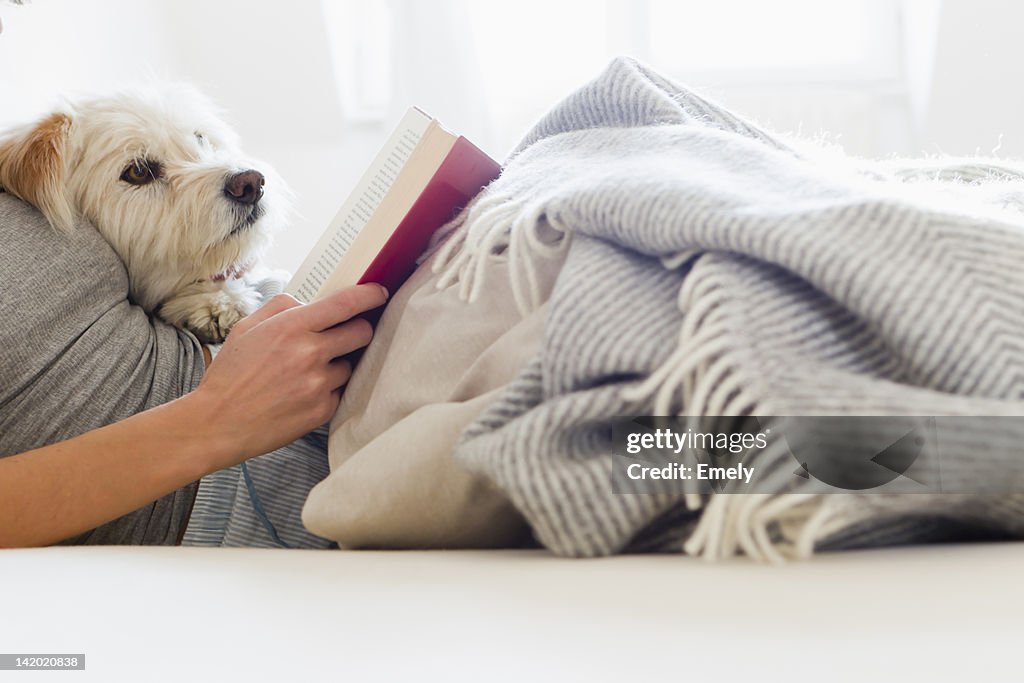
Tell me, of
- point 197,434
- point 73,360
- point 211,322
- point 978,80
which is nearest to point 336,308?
point 197,434

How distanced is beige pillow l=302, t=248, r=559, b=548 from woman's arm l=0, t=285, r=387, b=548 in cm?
8

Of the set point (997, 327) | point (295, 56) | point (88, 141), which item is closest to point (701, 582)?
point (997, 327)

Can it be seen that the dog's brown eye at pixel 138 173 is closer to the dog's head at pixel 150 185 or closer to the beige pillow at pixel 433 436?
the dog's head at pixel 150 185

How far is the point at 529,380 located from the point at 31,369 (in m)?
0.56

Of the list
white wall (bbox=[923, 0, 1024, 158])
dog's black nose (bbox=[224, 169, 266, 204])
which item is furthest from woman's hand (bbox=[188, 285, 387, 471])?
white wall (bbox=[923, 0, 1024, 158])

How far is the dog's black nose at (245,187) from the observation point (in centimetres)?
116

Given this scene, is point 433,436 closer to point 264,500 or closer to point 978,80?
point 264,500

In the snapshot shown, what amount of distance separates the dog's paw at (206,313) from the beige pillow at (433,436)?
0.50m

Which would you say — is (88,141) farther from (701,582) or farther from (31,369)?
(701,582)

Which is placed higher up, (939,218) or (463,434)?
(939,218)

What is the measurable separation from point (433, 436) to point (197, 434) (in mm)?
289

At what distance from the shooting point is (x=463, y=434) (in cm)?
46

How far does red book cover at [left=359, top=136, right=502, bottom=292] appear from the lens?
0.72m

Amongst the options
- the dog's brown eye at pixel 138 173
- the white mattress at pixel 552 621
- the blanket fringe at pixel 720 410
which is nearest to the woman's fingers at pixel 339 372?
the white mattress at pixel 552 621
